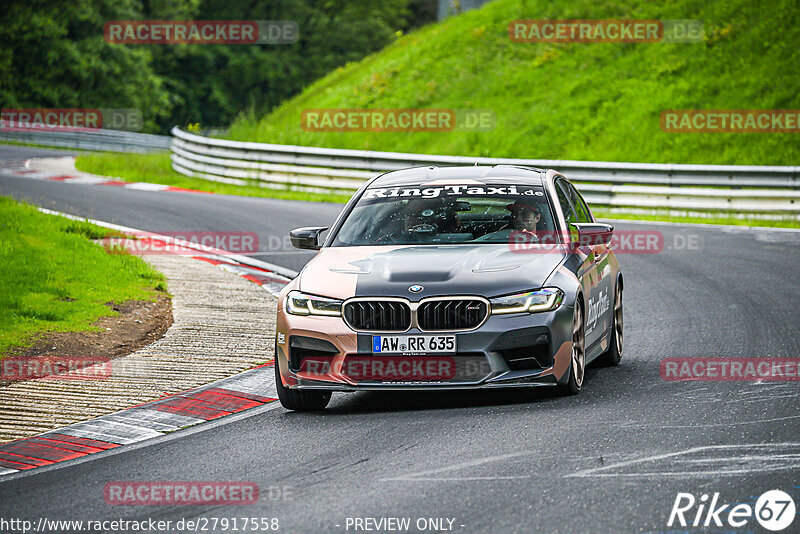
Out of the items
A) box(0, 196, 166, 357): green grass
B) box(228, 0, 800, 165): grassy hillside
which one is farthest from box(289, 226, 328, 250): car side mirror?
box(228, 0, 800, 165): grassy hillside

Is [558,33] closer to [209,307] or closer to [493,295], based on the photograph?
[209,307]

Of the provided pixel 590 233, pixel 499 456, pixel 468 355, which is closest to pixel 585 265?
pixel 590 233

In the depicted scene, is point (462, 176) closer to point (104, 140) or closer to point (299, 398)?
point (299, 398)

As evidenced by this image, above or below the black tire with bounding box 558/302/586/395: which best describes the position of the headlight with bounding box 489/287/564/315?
above

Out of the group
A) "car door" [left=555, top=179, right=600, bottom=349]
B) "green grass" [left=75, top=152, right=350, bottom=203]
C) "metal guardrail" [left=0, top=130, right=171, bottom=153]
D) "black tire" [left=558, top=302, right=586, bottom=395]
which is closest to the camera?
"black tire" [left=558, top=302, right=586, bottom=395]

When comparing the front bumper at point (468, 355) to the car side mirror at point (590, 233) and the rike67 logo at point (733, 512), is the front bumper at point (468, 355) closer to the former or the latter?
the car side mirror at point (590, 233)

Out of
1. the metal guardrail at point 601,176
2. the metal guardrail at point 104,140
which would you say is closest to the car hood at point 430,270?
the metal guardrail at point 601,176

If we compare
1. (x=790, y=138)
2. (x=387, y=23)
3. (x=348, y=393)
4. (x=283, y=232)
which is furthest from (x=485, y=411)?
(x=387, y=23)

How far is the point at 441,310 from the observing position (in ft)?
26.2

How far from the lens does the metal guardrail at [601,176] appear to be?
22.7 m

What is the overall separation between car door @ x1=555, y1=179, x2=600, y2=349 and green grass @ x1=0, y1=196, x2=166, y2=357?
4.64 metres

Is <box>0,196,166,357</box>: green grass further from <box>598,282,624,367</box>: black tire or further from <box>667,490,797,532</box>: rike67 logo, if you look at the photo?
<box>667,490,797,532</box>: rike67 logo

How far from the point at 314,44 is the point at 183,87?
375 inches

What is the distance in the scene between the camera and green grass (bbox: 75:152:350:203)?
27422 mm
